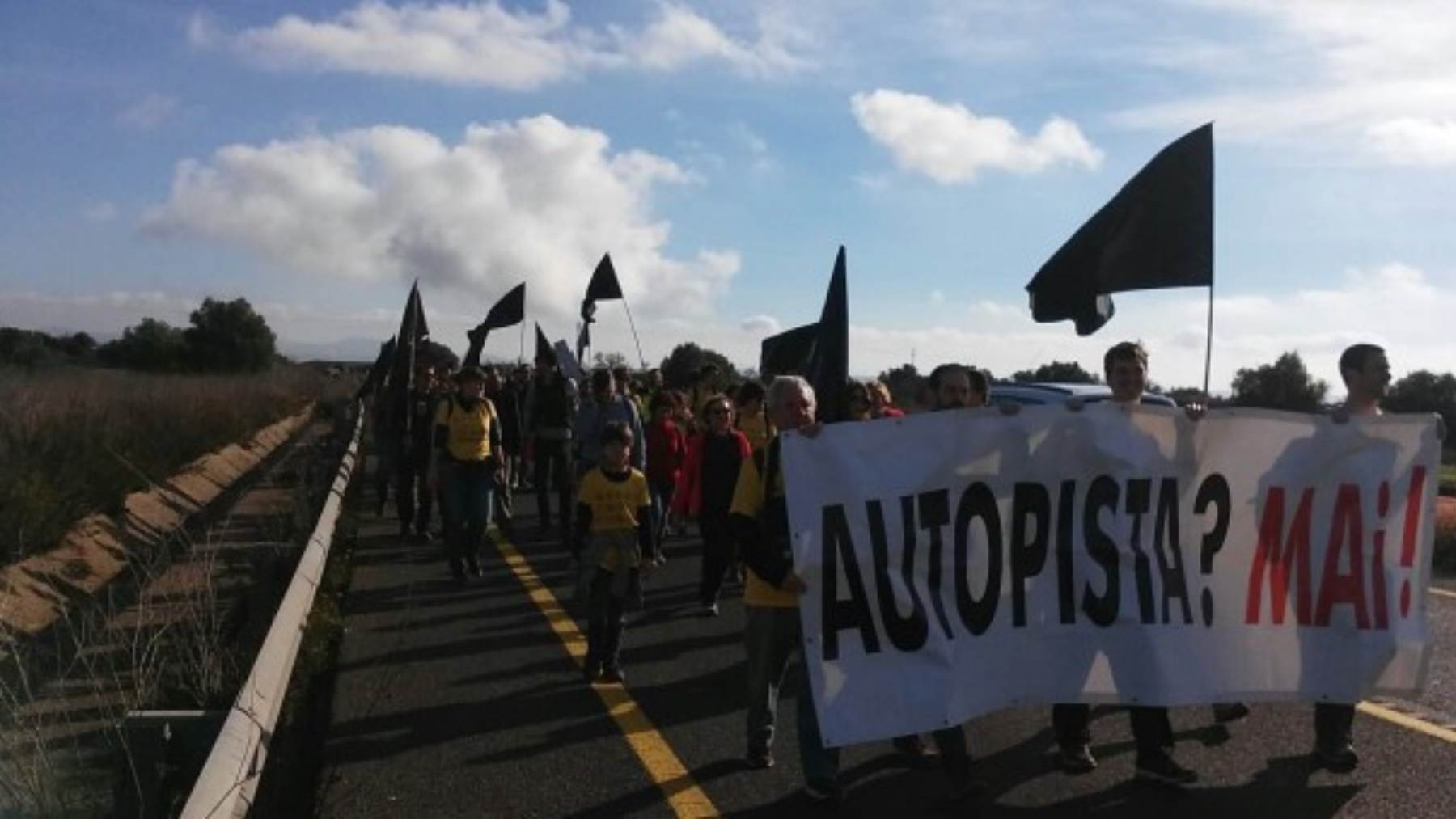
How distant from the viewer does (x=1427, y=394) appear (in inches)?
2581

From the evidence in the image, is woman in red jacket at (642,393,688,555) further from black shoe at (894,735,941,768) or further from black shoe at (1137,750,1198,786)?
black shoe at (1137,750,1198,786)

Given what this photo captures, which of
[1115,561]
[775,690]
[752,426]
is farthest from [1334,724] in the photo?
[752,426]

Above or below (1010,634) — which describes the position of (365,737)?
below

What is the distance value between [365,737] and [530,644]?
2.45 metres

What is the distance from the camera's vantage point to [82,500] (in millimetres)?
15125

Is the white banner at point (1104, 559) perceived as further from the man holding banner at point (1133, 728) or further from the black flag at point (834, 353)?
the black flag at point (834, 353)

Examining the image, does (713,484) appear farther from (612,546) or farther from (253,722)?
(253,722)

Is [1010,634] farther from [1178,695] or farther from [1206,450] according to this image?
[1206,450]

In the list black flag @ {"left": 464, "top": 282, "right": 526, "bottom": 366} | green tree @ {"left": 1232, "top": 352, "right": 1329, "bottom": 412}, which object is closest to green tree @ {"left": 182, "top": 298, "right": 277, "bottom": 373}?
green tree @ {"left": 1232, "top": 352, "right": 1329, "bottom": 412}

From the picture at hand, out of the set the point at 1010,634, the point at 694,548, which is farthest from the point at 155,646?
the point at 694,548

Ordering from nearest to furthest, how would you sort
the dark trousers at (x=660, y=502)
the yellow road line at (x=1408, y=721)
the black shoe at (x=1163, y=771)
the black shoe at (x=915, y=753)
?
1. the black shoe at (x=1163, y=771)
2. the black shoe at (x=915, y=753)
3. the yellow road line at (x=1408, y=721)
4. the dark trousers at (x=660, y=502)

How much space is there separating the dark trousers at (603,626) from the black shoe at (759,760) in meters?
1.98

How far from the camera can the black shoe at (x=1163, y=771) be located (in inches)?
240

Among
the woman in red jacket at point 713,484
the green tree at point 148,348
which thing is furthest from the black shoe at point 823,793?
the green tree at point 148,348
